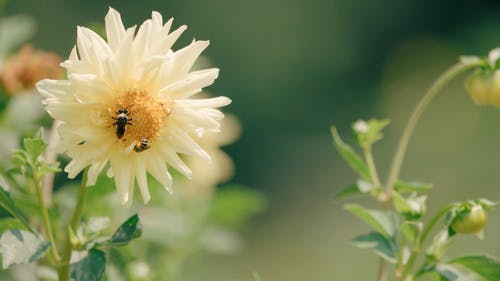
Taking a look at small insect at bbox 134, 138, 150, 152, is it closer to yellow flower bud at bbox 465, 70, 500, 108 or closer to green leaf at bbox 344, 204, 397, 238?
green leaf at bbox 344, 204, 397, 238

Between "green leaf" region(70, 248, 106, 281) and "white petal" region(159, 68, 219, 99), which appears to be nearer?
"green leaf" region(70, 248, 106, 281)

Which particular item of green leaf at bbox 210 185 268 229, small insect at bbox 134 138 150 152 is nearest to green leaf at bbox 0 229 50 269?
small insect at bbox 134 138 150 152

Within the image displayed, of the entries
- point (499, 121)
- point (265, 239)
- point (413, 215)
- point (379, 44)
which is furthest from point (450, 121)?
point (413, 215)

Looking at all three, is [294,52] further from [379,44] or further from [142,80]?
[142,80]

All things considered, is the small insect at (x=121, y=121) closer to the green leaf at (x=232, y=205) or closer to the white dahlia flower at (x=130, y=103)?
the white dahlia flower at (x=130, y=103)

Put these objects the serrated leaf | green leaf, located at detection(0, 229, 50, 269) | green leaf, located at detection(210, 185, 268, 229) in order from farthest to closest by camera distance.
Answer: green leaf, located at detection(210, 185, 268, 229) < the serrated leaf < green leaf, located at detection(0, 229, 50, 269)

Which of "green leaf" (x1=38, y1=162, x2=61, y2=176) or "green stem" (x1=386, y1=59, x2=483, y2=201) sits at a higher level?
"green stem" (x1=386, y1=59, x2=483, y2=201)

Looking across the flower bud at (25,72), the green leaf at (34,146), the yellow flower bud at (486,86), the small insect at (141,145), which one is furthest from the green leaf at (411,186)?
the flower bud at (25,72)

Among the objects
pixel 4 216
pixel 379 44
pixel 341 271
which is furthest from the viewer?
pixel 379 44
